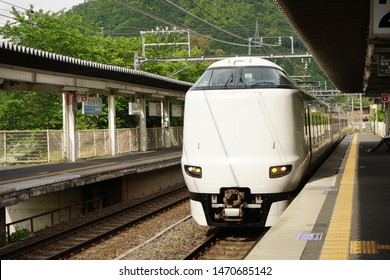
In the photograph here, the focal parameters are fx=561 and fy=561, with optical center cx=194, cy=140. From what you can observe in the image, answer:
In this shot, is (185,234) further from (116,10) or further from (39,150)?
(116,10)

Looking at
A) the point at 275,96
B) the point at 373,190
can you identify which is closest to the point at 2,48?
the point at 275,96

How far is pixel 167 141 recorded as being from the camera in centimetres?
3294

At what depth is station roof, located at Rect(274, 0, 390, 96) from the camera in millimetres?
10703

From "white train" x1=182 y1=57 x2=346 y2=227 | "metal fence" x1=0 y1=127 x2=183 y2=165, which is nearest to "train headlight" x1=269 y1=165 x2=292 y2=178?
"white train" x1=182 y1=57 x2=346 y2=227

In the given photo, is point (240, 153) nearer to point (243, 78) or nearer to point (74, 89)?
point (243, 78)

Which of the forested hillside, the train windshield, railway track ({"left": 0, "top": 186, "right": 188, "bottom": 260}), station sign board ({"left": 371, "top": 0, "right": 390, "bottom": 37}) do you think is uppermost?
the forested hillside

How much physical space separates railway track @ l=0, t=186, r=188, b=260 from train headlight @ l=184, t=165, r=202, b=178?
275 cm

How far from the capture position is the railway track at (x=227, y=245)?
8.89 m

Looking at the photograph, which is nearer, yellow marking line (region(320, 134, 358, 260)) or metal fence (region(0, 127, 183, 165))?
yellow marking line (region(320, 134, 358, 260))

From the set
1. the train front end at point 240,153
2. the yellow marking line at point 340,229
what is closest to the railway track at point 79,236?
the train front end at point 240,153

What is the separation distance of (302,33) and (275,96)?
524 centimetres

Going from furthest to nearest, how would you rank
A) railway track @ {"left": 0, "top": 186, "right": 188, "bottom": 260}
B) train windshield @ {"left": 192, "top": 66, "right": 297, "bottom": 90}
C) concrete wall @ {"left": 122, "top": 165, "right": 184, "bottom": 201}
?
concrete wall @ {"left": 122, "top": 165, "right": 184, "bottom": 201}
railway track @ {"left": 0, "top": 186, "right": 188, "bottom": 260}
train windshield @ {"left": 192, "top": 66, "right": 297, "bottom": 90}

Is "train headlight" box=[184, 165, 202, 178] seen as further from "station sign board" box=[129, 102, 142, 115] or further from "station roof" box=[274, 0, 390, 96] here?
"station sign board" box=[129, 102, 142, 115]

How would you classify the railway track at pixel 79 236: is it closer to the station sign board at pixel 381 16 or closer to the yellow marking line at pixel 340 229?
the yellow marking line at pixel 340 229
